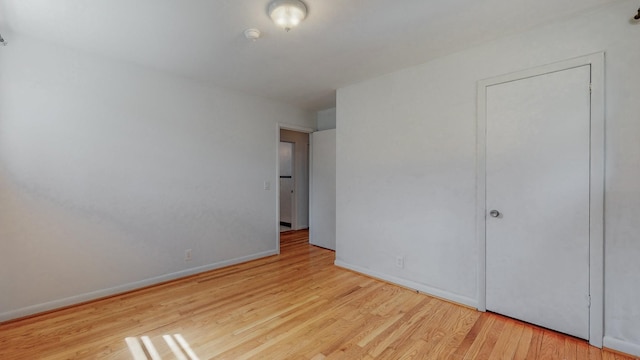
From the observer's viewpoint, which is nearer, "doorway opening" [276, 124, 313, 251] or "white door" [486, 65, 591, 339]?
"white door" [486, 65, 591, 339]

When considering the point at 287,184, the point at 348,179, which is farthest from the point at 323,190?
the point at 287,184

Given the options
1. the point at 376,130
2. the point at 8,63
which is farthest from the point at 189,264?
the point at 376,130

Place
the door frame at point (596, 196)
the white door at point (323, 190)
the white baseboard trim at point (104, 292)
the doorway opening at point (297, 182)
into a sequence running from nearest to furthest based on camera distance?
the door frame at point (596, 196)
the white baseboard trim at point (104, 292)
the white door at point (323, 190)
the doorway opening at point (297, 182)

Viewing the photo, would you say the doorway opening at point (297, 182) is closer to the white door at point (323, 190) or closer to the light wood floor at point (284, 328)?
the white door at point (323, 190)

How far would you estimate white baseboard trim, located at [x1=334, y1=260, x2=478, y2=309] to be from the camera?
2602 mm

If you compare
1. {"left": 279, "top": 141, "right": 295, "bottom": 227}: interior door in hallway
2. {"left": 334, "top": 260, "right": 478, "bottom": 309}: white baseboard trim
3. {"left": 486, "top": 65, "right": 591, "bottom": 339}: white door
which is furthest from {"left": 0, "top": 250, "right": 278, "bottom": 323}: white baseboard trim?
{"left": 486, "top": 65, "right": 591, "bottom": 339}: white door

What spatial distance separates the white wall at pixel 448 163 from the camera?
189 cm

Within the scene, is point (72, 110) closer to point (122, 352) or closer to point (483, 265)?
point (122, 352)

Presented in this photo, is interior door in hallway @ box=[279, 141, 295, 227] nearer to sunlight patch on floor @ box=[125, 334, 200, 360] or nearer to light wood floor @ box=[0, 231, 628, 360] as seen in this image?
light wood floor @ box=[0, 231, 628, 360]

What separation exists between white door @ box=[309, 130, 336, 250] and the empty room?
84 centimetres

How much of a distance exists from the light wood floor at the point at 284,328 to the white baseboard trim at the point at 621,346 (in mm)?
78

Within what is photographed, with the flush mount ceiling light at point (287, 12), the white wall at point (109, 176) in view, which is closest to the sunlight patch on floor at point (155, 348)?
the white wall at point (109, 176)

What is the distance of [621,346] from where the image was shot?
74.7 inches

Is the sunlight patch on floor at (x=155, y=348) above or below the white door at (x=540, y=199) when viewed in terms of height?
below
